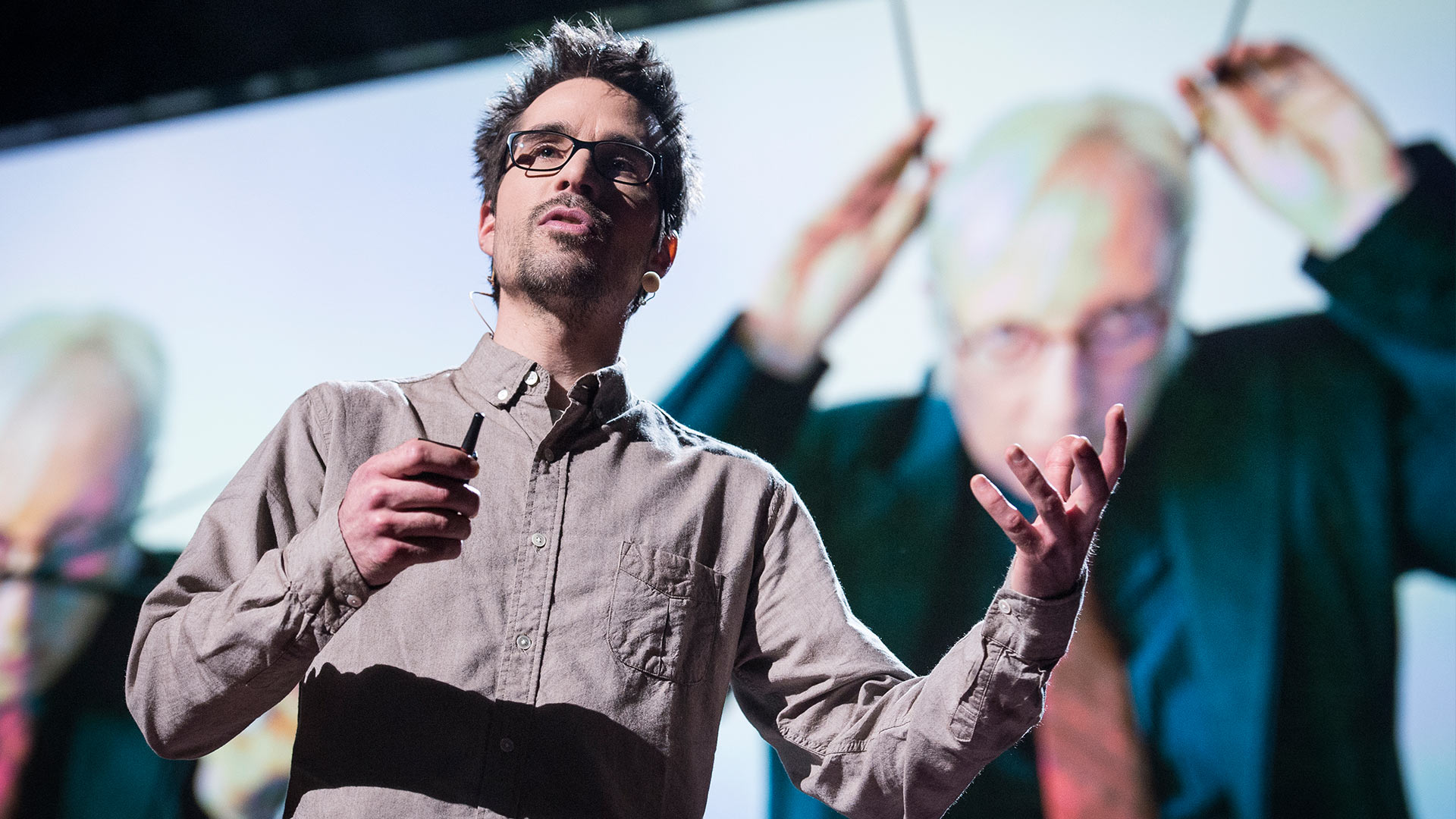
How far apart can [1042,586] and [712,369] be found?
4.17 feet

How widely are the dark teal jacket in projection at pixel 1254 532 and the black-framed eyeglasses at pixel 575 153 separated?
2.87ft

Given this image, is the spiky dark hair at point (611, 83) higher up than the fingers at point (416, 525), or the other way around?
the spiky dark hair at point (611, 83)

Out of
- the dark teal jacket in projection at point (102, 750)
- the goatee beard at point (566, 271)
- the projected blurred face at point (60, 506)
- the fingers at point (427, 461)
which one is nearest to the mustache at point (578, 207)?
the goatee beard at point (566, 271)

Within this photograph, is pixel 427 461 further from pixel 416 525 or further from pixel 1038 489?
pixel 1038 489

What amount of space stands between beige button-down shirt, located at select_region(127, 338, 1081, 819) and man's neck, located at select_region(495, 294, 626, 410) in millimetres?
40

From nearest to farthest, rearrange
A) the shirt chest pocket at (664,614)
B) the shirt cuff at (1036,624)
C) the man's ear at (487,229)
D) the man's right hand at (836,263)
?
the shirt cuff at (1036,624), the shirt chest pocket at (664,614), the man's ear at (487,229), the man's right hand at (836,263)

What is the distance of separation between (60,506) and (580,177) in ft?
6.16

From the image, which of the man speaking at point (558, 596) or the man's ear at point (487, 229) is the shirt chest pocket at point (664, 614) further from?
the man's ear at point (487, 229)

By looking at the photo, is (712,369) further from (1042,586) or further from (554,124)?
(1042,586)

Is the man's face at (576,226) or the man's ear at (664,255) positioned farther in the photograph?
the man's ear at (664,255)

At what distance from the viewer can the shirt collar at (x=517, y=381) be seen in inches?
42.2

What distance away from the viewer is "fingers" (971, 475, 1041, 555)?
0.78 m

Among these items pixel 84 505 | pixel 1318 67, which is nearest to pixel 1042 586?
pixel 1318 67

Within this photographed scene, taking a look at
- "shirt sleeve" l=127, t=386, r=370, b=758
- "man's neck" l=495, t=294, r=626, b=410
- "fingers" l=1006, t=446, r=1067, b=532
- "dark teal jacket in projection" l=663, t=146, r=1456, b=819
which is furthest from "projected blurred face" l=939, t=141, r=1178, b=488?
"shirt sleeve" l=127, t=386, r=370, b=758
